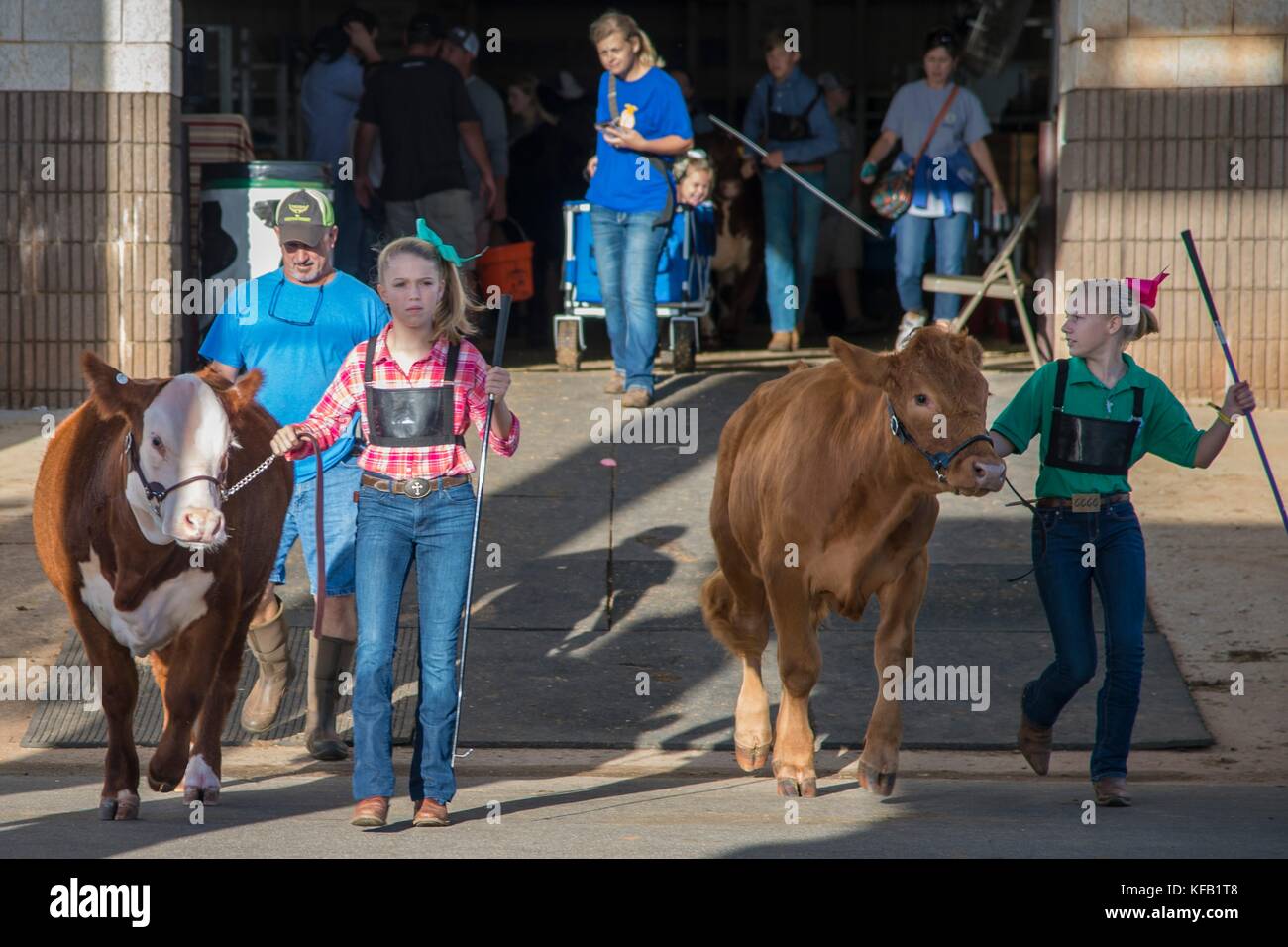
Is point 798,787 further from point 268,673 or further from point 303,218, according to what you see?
point 303,218

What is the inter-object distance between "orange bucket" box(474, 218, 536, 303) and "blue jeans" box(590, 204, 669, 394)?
218 centimetres

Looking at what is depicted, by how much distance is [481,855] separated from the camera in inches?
219

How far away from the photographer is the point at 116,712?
6176 millimetres

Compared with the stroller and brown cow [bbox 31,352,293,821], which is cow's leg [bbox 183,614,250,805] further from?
the stroller

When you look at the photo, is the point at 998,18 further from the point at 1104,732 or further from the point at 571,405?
the point at 1104,732

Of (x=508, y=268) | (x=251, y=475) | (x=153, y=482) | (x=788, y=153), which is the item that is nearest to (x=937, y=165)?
(x=788, y=153)

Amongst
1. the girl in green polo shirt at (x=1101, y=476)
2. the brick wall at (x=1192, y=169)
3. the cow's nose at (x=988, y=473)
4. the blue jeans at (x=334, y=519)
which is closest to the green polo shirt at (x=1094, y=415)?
the girl in green polo shirt at (x=1101, y=476)

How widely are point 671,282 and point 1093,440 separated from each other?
699 cm

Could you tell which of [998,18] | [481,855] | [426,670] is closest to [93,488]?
[426,670]

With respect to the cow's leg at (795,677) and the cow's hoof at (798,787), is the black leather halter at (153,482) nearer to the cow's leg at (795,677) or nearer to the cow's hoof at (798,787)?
the cow's leg at (795,677)

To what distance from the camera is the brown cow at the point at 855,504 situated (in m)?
5.89

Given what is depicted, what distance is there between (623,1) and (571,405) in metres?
11.1

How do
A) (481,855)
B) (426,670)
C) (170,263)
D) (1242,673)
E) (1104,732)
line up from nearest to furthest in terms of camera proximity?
1. (481,855)
2. (426,670)
3. (1104,732)
4. (1242,673)
5. (170,263)

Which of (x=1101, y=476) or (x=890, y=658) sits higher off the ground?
(x=1101, y=476)
